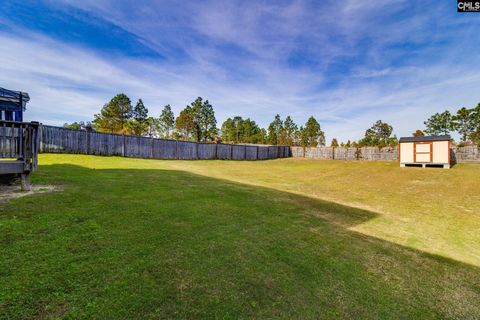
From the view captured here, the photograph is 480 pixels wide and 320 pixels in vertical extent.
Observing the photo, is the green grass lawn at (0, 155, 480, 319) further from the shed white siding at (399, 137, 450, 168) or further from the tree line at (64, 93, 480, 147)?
the tree line at (64, 93, 480, 147)

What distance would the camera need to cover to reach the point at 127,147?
55.7 ft

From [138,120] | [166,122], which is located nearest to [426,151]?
[138,120]

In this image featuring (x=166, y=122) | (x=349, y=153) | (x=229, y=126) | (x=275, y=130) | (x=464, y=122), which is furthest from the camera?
(x=229, y=126)

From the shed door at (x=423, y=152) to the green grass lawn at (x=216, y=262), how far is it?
15123mm

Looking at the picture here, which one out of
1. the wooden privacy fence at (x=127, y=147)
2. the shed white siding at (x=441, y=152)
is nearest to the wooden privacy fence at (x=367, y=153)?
the shed white siding at (x=441, y=152)

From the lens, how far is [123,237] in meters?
2.64

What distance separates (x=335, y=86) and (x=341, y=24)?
17327 mm

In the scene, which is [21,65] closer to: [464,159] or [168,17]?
[168,17]

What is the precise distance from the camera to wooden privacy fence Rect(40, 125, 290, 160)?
13.8 metres

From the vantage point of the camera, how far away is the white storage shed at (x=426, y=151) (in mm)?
15547

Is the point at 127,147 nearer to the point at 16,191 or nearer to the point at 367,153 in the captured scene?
the point at 16,191

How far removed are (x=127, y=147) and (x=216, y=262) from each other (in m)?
17.3

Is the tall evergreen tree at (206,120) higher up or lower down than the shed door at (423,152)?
higher up

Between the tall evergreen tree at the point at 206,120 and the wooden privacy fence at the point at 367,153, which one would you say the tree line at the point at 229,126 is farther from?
the wooden privacy fence at the point at 367,153
